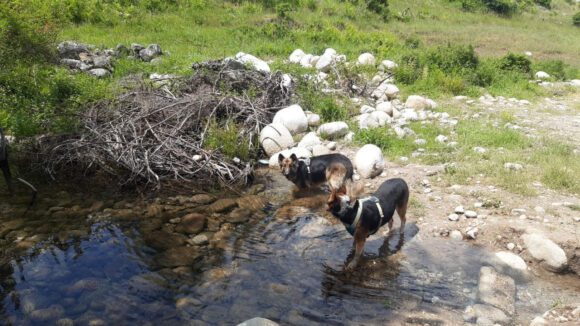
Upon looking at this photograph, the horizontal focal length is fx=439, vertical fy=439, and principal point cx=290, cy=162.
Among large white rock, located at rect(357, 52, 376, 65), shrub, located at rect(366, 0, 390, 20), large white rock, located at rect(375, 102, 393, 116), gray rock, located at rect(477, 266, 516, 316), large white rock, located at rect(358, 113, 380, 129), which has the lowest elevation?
gray rock, located at rect(477, 266, 516, 316)

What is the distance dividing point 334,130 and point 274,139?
1464 millimetres

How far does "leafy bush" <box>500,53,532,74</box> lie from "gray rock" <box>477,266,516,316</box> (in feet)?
40.6

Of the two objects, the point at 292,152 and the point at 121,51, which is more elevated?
the point at 121,51

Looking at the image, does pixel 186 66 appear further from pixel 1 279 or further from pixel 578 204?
pixel 578 204

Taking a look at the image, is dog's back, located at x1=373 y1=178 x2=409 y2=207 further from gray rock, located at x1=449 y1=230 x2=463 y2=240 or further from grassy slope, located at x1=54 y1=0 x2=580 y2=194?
grassy slope, located at x1=54 y1=0 x2=580 y2=194

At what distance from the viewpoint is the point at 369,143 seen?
946 centimetres

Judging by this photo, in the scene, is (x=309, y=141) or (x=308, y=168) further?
(x=309, y=141)

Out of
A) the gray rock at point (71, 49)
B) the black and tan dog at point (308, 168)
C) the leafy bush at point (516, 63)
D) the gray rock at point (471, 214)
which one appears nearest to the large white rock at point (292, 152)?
the black and tan dog at point (308, 168)

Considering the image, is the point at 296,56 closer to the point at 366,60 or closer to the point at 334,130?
the point at 366,60

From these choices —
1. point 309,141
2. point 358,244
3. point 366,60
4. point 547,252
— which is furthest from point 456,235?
point 366,60

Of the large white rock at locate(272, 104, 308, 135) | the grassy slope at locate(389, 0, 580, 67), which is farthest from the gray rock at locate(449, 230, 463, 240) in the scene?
the grassy slope at locate(389, 0, 580, 67)

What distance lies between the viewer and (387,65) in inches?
584

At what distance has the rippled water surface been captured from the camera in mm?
4938

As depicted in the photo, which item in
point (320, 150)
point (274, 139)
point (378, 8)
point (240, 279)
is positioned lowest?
point (240, 279)
